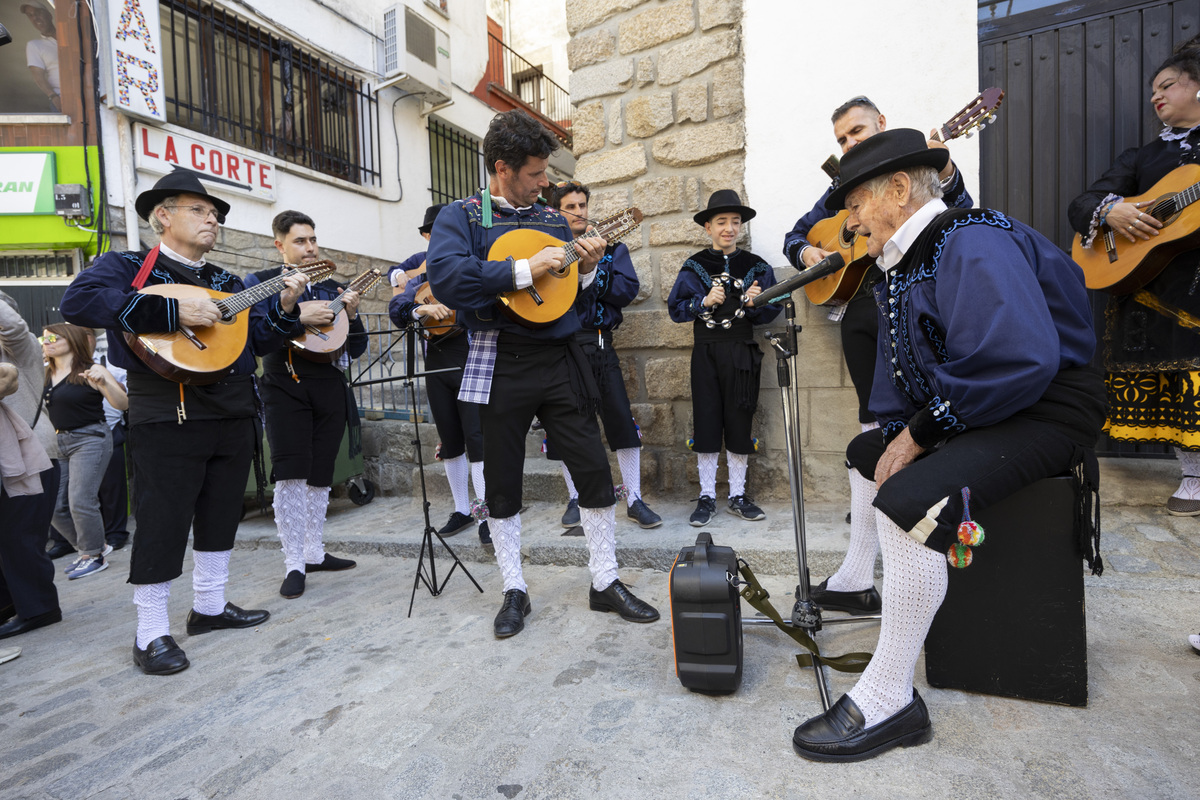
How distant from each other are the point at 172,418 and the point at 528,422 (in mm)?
1610

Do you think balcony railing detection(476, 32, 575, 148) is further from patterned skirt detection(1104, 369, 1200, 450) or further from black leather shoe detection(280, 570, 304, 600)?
patterned skirt detection(1104, 369, 1200, 450)

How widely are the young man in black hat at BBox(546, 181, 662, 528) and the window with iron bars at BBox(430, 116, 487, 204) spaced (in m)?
7.25

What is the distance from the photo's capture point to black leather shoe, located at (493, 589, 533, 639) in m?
2.86

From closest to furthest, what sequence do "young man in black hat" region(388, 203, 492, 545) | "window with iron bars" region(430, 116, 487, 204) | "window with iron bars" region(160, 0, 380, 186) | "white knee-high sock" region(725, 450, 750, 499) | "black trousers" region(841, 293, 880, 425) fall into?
1. "black trousers" region(841, 293, 880, 425)
2. "white knee-high sock" region(725, 450, 750, 499)
3. "young man in black hat" region(388, 203, 492, 545)
4. "window with iron bars" region(160, 0, 380, 186)
5. "window with iron bars" region(430, 116, 487, 204)

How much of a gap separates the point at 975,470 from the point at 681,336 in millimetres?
2880

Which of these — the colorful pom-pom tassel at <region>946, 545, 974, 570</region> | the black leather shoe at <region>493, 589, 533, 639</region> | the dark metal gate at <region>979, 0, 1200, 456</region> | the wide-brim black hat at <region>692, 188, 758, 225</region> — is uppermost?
the dark metal gate at <region>979, 0, 1200, 456</region>

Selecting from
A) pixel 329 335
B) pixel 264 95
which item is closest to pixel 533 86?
pixel 264 95

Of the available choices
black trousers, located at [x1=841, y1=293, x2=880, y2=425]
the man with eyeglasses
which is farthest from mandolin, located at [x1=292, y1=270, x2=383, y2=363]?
black trousers, located at [x1=841, y1=293, x2=880, y2=425]

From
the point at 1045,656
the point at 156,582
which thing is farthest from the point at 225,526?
the point at 1045,656

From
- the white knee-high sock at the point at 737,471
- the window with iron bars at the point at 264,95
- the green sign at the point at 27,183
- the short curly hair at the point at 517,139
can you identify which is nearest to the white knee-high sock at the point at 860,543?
the white knee-high sock at the point at 737,471

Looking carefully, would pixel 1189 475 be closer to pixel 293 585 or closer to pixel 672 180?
pixel 672 180

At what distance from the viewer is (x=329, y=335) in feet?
13.0

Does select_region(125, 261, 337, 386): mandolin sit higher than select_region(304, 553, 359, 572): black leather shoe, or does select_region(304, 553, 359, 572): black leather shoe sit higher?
select_region(125, 261, 337, 386): mandolin

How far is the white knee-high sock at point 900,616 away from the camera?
6.03ft
